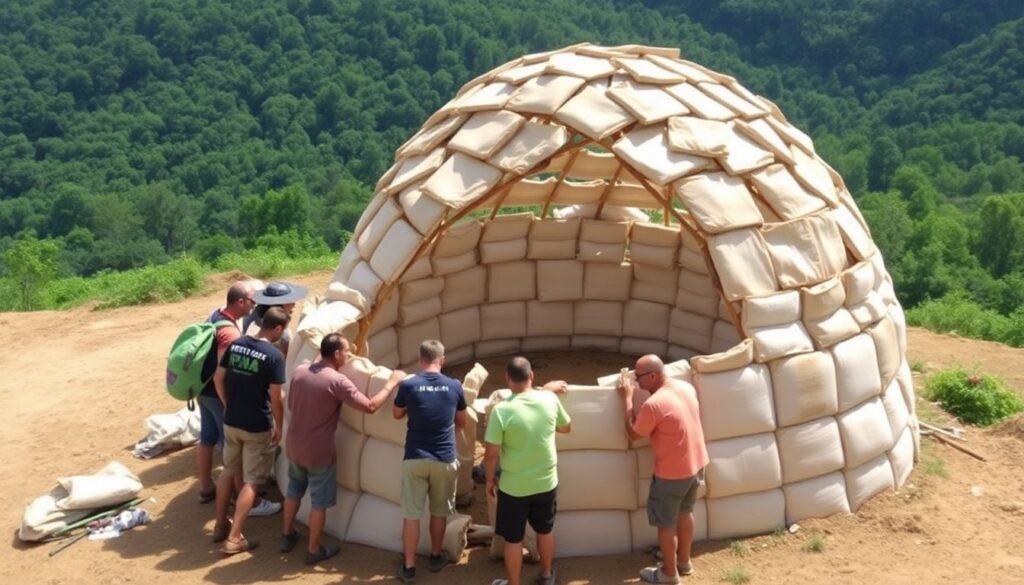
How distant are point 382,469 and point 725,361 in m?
2.42

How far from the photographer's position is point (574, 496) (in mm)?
6875

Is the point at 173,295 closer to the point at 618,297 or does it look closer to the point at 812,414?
the point at 618,297

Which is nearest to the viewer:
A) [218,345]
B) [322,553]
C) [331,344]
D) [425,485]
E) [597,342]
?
[425,485]

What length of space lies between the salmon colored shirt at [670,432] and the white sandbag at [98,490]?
4.00m

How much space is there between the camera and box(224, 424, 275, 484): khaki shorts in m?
7.12

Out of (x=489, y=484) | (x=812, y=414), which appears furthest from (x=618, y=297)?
(x=489, y=484)

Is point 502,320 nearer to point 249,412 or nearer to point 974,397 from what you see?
point 249,412

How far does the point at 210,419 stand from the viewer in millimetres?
7695

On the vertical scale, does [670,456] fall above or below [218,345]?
below

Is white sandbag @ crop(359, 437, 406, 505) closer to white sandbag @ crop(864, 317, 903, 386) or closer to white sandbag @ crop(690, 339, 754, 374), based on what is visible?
white sandbag @ crop(690, 339, 754, 374)

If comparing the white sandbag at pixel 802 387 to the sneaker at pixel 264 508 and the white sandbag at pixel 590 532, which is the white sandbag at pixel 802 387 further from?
the sneaker at pixel 264 508

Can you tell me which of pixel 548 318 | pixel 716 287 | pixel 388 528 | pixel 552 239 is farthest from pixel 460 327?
pixel 388 528

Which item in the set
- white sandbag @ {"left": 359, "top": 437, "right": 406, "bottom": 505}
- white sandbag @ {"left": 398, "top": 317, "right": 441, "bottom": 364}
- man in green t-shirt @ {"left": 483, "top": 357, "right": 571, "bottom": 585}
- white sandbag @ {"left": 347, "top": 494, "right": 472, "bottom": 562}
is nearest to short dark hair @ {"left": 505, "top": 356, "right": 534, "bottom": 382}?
man in green t-shirt @ {"left": 483, "top": 357, "right": 571, "bottom": 585}

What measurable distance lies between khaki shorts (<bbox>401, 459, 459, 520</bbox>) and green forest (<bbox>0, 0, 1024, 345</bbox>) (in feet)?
86.9
